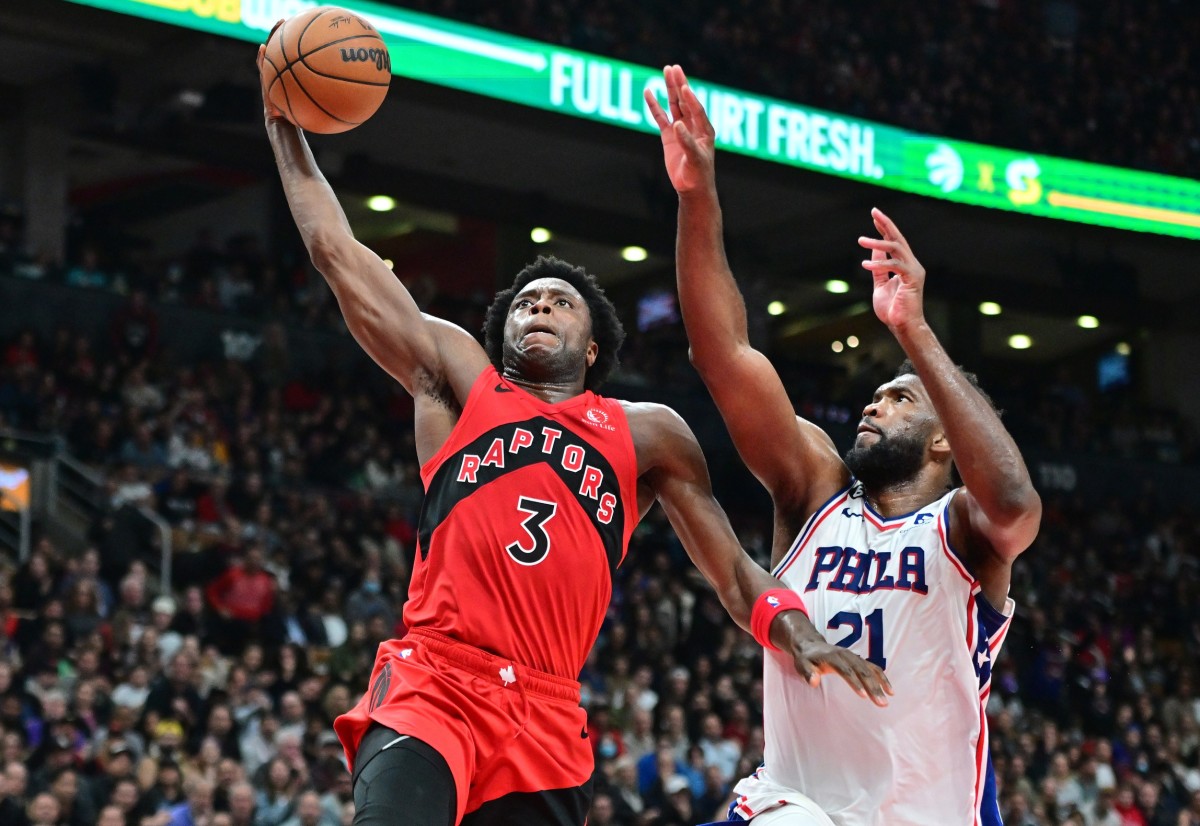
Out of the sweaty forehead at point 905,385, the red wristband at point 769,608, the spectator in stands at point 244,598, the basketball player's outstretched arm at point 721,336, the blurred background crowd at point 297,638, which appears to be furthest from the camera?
the spectator in stands at point 244,598

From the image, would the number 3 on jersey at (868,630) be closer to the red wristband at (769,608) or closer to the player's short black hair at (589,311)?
the red wristband at (769,608)

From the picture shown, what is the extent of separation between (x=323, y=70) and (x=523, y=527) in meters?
1.66

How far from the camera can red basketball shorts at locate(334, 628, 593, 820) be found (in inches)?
171

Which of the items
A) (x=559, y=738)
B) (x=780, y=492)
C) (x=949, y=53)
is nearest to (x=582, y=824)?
(x=559, y=738)

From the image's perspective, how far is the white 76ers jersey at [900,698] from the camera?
14.9 ft

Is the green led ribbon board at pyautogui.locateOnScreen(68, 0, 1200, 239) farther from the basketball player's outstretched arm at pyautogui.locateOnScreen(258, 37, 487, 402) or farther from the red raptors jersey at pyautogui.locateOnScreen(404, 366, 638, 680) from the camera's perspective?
the red raptors jersey at pyautogui.locateOnScreen(404, 366, 638, 680)

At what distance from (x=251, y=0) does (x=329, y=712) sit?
27.7 feet

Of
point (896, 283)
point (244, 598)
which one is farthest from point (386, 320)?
point (244, 598)

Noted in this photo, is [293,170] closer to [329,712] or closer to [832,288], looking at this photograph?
[329,712]

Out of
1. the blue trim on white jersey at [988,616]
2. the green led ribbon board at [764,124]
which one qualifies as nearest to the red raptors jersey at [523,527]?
the blue trim on white jersey at [988,616]

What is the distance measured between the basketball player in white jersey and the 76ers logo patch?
1.11 ft

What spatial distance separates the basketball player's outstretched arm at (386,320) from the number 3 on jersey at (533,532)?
17.4 inches

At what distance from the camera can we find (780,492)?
506cm

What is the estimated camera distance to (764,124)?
811 inches
